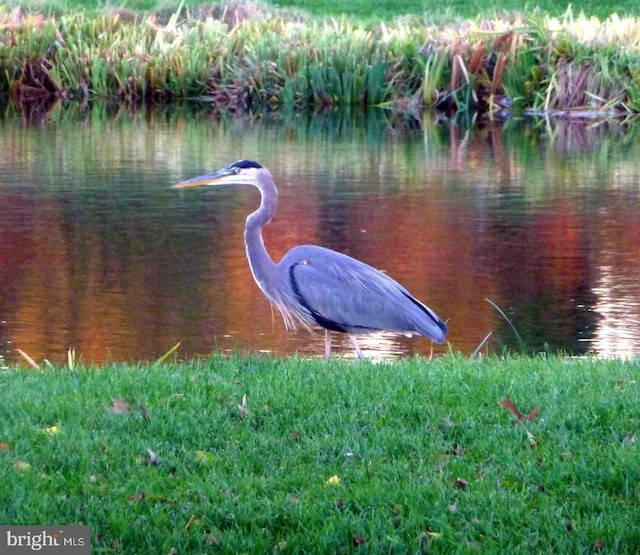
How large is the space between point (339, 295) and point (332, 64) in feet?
50.9

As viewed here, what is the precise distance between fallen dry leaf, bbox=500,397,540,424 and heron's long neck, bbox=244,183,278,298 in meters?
2.85

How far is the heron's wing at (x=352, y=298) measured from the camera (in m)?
7.32

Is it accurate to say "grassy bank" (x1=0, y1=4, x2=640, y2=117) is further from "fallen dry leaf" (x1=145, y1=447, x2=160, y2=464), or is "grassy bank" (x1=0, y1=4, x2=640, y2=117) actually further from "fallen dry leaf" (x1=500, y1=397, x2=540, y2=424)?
"fallen dry leaf" (x1=145, y1=447, x2=160, y2=464)

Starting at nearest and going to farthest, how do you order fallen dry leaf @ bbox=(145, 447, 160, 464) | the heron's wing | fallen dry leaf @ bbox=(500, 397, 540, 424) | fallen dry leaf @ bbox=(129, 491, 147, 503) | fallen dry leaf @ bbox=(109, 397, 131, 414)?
fallen dry leaf @ bbox=(129, 491, 147, 503) → fallen dry leaf @ bbox=(145, 447, 160, 464) → fallen dry leaf @ bbox=(500, 397, 540, 424) → fallen dry leaf @ bbox=(109, 397, 131, 414) → the heron's wing

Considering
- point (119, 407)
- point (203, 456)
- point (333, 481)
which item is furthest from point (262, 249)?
point (333, 481)

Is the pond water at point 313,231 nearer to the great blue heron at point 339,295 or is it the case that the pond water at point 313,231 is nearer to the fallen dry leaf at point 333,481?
the great blue heron at point 339,295

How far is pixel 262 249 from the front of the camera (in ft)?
26.2

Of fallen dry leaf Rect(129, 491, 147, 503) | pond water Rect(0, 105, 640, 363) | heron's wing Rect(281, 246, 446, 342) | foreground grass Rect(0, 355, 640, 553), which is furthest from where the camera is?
pond water Rect(0, 105, 640, 363)

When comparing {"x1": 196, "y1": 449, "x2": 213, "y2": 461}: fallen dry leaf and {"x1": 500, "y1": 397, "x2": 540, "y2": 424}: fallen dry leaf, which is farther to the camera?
{"x1": 500, "y1": 397, "x2": 540, "y2": 424}: fallen dry leaf

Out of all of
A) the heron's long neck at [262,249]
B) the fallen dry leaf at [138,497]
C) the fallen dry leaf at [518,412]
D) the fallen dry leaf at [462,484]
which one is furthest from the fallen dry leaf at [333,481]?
the heron's long neck at [262,249]

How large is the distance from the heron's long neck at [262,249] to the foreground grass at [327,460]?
1.90m

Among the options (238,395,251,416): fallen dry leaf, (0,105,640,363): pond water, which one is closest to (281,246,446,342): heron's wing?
(0,105,640,363): pond water

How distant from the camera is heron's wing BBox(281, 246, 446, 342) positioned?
24.0 ft

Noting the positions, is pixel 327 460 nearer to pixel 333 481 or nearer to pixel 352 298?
pixel 333 481
